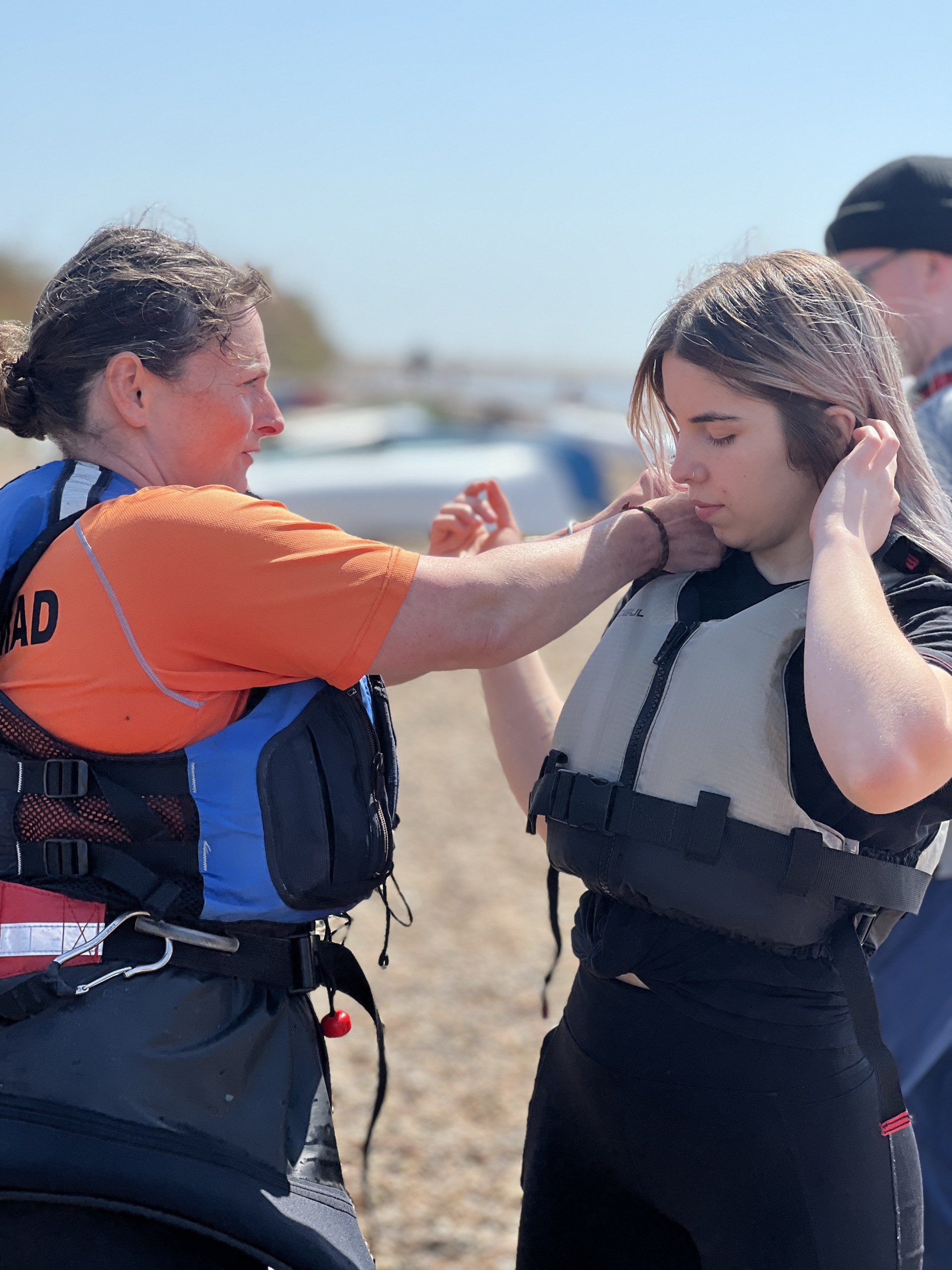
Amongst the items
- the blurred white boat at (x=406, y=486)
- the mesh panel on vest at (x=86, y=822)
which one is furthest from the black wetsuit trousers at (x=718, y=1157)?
the blurred white boat at (x=406, y=486)

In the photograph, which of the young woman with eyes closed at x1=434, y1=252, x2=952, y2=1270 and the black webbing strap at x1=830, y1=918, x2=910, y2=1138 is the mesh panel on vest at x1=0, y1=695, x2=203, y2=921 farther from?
the black webbing strap at x1=830, y1=918, x2=910, y2=1138

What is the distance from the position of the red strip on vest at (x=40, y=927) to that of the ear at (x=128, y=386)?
762mm

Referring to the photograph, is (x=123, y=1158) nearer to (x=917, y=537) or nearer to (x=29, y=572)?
(x=29, y=572)

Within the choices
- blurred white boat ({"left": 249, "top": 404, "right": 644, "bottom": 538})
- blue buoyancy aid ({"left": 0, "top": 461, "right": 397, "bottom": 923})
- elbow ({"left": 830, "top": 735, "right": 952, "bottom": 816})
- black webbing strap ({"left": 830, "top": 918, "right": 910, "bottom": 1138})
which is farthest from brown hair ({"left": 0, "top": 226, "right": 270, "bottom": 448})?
blurred white boat ({"left": 249, "top": 404, "right": 644, "bottom": 538})

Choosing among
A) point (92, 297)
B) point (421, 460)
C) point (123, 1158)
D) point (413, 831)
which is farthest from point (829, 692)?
point (421, 460)

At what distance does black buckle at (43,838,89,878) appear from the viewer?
5.85 feet

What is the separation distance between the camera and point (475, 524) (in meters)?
2.55

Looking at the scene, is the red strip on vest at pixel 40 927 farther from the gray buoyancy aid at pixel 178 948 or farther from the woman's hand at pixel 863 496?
the woman's hand at pixel 863 496

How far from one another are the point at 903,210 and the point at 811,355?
4.60 feet

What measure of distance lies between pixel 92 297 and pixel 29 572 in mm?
474

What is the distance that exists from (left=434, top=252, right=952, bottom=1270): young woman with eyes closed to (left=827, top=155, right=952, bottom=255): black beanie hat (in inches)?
46.0

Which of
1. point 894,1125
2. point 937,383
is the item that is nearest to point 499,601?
point 894,1125

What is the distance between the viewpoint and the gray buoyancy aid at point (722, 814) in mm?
1752

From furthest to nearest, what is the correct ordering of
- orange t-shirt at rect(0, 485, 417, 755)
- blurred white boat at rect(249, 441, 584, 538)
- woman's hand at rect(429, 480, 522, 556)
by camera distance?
blurred white boat at rect(249, 441, 584, 538)
woman's hand at rect(429, 480, 522, 556)
orange t-shirt at rect(0, 485, 417, 755)
